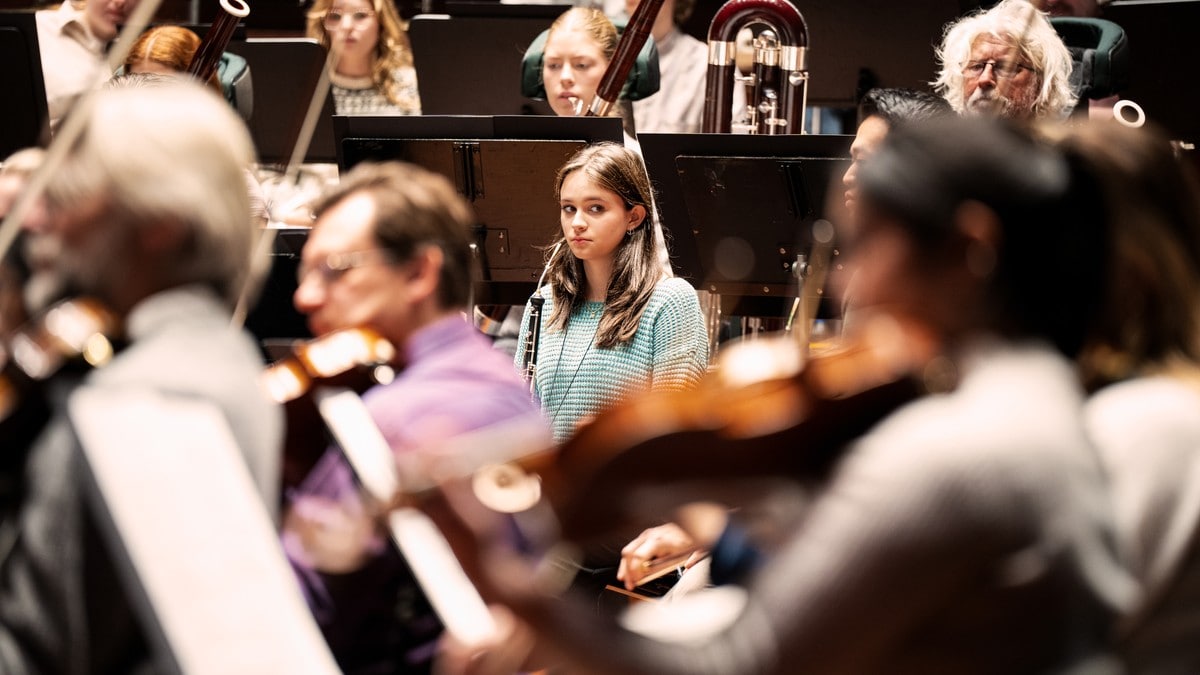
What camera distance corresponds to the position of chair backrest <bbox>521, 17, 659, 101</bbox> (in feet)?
12.7

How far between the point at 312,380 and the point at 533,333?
158cm

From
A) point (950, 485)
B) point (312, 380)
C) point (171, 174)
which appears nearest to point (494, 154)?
point (312, 380)

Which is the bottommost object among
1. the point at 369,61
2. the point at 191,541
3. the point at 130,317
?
the point at 369,61

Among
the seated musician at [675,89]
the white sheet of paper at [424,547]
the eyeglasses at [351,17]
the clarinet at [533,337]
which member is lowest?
the clarinet at [533,337]

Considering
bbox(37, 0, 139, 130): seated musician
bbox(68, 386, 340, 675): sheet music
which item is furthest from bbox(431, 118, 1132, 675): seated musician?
bbox(37, 0, 139, 130): seated musician

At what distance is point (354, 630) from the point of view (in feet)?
4.72

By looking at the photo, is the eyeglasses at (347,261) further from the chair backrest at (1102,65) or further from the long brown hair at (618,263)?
the chair backrest at (1102,65)

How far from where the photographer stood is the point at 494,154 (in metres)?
3.09

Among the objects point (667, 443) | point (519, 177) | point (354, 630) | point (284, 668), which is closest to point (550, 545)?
point (667, 443)

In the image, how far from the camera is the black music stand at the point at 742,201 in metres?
2.91

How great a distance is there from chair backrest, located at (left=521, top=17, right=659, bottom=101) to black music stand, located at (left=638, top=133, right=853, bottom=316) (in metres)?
0.77

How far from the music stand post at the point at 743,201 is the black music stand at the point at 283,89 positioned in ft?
4.67

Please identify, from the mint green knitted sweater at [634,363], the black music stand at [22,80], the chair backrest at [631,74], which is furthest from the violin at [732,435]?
the black music stand at [22,80]

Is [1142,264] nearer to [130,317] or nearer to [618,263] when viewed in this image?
[130,317]
